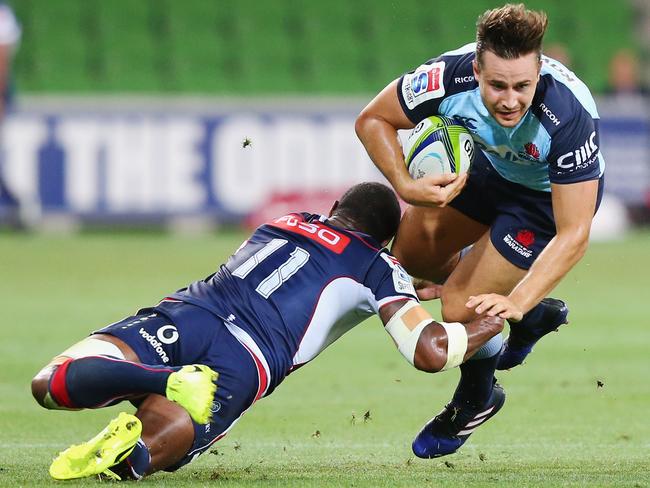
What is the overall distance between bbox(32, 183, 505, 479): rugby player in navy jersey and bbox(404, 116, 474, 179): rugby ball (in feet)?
1.07

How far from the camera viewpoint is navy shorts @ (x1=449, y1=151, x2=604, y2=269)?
710 centimetres

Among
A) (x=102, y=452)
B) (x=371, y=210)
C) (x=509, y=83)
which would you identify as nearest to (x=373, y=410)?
(x=371, y=210)

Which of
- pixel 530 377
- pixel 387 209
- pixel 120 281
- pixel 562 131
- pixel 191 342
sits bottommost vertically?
pixel 120 281

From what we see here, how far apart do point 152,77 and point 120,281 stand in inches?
330

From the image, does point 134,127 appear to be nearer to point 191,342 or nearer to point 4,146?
point 4,146

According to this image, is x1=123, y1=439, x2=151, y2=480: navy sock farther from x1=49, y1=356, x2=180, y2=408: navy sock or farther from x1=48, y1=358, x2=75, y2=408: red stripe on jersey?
x1=48, y1=358, x2=75, y2=408: red stripe on jersey

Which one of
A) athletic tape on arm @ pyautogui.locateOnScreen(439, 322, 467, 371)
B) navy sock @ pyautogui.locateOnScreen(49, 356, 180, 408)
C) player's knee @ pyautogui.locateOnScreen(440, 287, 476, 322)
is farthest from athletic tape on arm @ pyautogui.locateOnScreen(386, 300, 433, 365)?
player's knee @ pyautogui.locateOnScreen(440, 287, 476, 322)

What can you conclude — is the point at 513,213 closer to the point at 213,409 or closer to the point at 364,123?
the point at 364,123

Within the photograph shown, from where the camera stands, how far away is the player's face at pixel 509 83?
5.77 metres

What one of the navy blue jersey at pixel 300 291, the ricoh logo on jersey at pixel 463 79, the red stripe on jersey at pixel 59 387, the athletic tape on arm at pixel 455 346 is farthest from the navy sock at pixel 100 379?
the ricoh logo on jersey at pixel 463 79

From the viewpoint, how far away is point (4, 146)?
1919 cm

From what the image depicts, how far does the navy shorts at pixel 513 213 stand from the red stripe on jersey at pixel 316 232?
58.1 inches

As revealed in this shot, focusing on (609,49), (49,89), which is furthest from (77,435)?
(609,49)

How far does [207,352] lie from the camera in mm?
5617
